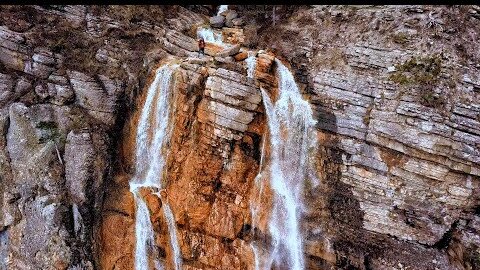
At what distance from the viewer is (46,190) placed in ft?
42.9

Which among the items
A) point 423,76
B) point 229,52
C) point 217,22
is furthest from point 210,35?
point 423,76

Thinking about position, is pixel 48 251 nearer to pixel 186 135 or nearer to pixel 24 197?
pixel 24 197

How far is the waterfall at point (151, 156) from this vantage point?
45.1 ft

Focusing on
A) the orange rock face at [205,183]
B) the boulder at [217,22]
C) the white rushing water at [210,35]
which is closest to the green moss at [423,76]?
the orange rock face at [205,183]

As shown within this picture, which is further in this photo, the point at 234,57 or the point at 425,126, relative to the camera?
the point at 234,57

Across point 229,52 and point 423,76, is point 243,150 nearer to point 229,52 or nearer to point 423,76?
point 229,52

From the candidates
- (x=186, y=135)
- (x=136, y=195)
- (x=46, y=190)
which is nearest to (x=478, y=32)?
(x=186, y=135)

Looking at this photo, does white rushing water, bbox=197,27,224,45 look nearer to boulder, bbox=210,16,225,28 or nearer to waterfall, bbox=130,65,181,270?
boulder, bbox=210,16,225,28

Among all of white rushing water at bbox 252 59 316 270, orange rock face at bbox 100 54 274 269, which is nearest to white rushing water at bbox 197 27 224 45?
orange rock face at bbox 100 54 274 269

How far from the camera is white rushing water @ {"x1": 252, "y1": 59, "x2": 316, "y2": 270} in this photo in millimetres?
14023

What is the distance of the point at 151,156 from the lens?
46.8 feet

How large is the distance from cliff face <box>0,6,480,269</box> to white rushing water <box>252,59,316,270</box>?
14.5 inches

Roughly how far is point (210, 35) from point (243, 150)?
21.1 ft

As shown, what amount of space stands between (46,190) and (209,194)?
5487mm
